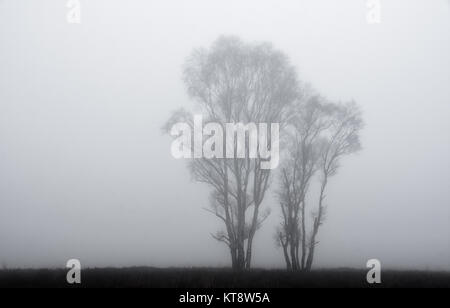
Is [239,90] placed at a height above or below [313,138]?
above

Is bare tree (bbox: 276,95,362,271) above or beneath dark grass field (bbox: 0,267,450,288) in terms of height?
above

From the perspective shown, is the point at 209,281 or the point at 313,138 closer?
the point at 209,281

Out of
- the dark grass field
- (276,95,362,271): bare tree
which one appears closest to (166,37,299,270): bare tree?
(276,95,362,271): bare tree

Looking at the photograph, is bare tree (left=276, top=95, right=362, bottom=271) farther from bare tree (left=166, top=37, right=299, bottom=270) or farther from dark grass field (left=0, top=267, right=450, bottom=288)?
dark grass field (left=0, top=267, right=450, bottom=288)

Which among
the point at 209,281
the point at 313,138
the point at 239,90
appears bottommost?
the point at 209,281

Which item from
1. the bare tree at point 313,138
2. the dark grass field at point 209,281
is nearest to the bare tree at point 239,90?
the bare tree at point 313,138

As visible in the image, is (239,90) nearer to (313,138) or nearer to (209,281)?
(313,138)

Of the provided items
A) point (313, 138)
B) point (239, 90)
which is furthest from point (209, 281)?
point (313, 138)

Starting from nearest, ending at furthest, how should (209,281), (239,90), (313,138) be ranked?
(209,281)
(239,90)
(313,138)

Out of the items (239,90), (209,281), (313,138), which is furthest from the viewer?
(313,138)

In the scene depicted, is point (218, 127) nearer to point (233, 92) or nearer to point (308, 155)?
point (233, 92)

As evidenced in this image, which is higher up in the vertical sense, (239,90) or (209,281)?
(239,90)

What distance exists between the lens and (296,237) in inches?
790

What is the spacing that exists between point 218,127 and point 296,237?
7.06 meters
